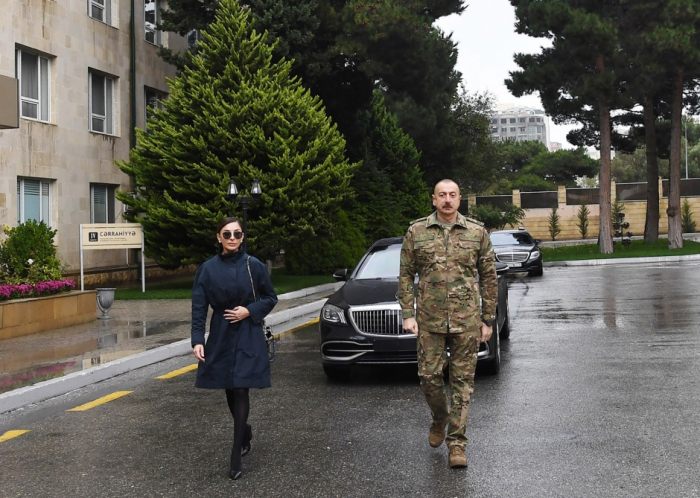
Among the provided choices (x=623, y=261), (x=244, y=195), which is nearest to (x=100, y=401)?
(x=244, y=195)

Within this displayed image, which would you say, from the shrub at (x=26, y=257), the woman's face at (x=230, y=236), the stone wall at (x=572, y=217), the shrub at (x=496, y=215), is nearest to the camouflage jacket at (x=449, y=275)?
the woman's face at (x=230, y=236)

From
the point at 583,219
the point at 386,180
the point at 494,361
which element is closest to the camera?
the point at 494,361

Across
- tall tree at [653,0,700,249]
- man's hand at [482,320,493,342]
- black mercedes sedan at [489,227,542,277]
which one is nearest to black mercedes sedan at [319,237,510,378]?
man's hand at [482,320,493,342]

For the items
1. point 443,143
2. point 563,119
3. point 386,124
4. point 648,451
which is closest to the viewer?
point 648,451

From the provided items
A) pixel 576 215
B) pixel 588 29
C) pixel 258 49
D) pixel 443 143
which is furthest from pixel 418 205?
pixel 576 215

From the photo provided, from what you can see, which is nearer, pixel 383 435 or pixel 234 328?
pixel 234 328

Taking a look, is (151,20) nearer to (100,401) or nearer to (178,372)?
(178,372)

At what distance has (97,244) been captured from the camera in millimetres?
21188

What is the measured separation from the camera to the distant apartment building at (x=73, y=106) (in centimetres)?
2238

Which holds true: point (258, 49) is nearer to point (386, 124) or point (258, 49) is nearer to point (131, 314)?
point (131, 314)

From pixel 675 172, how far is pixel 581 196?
16.8 metres

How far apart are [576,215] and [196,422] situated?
54.2 metres

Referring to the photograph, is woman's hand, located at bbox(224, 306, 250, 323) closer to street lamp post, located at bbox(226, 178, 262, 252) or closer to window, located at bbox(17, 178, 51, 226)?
street lamp post, located at bbox(226, 178, 262, 252)

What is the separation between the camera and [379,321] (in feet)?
29.5
